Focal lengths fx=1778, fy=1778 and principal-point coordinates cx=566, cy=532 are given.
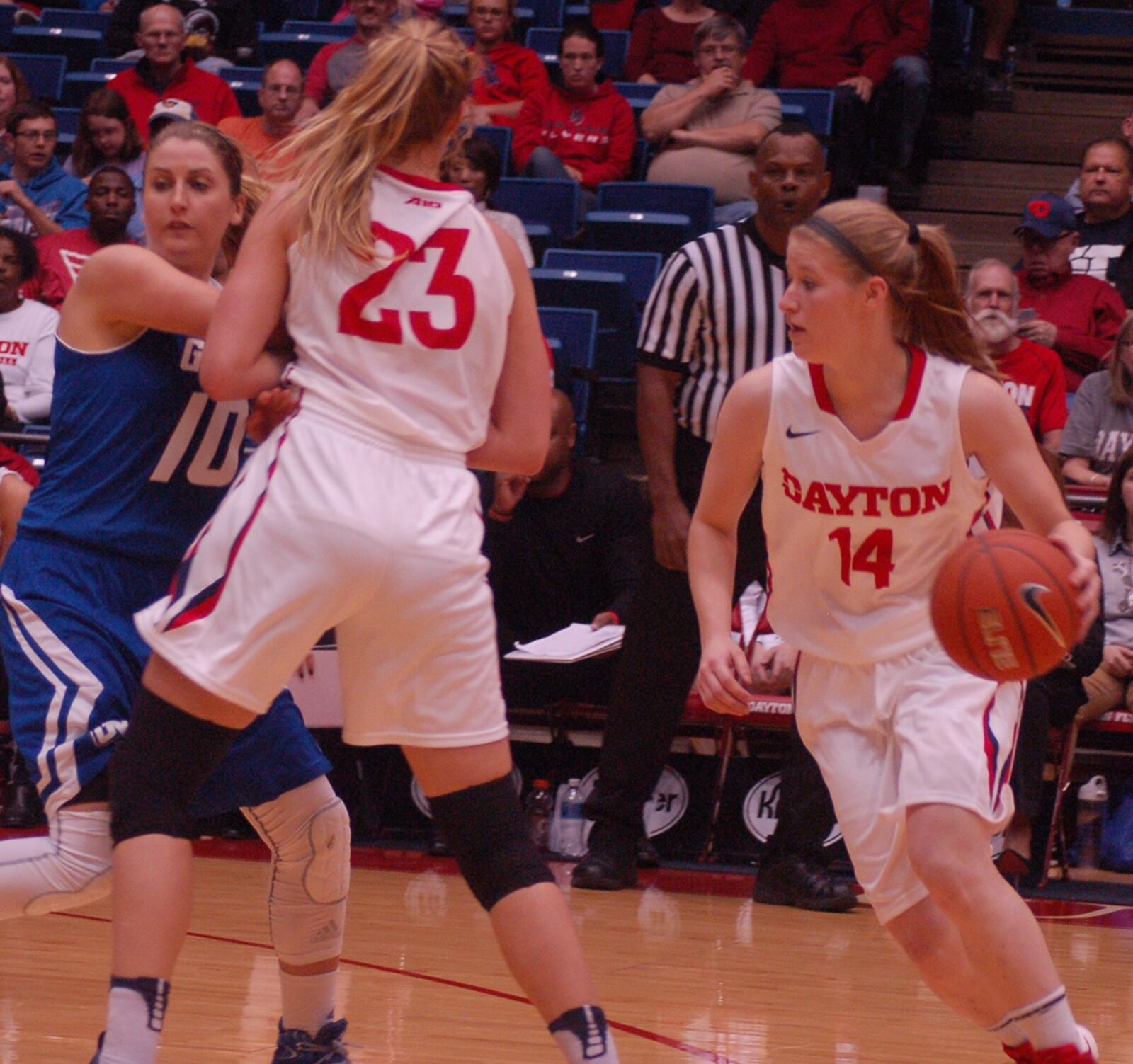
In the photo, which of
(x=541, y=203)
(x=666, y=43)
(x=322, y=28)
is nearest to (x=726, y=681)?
(x=541, y=203)

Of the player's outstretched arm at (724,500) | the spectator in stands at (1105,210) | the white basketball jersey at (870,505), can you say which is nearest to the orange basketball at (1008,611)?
the white basketball jersey at (870,505)

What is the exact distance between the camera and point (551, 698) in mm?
6539

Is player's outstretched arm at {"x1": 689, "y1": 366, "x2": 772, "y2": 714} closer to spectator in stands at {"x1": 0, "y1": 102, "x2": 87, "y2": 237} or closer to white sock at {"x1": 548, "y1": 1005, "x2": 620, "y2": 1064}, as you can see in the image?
white sock at {"x1": 548, "y1": 1005, "x2": 620, "y2": 1064}

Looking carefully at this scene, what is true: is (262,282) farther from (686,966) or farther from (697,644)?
(697,644)

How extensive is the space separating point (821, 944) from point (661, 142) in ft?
17.5

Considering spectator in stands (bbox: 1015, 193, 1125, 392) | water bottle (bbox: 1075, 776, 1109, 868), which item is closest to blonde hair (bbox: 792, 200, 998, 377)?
water bottle (bbox: 1075, 776, 1109, 868)

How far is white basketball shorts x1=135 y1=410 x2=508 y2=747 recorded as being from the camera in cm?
262

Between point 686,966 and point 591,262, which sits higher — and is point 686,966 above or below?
below

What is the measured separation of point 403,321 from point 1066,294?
5678 millimetres

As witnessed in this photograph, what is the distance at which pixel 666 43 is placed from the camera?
10.4m

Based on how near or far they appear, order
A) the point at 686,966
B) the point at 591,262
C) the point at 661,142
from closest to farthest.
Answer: the point at 686,966 < the point at 591,262 < the point at 661,142

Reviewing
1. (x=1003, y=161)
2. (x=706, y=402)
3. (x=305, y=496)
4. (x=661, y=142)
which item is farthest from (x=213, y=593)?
(x=1003, y=161)

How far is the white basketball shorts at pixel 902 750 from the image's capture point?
295 centimetres

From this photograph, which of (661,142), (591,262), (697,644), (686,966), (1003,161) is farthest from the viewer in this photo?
(1003,161)
